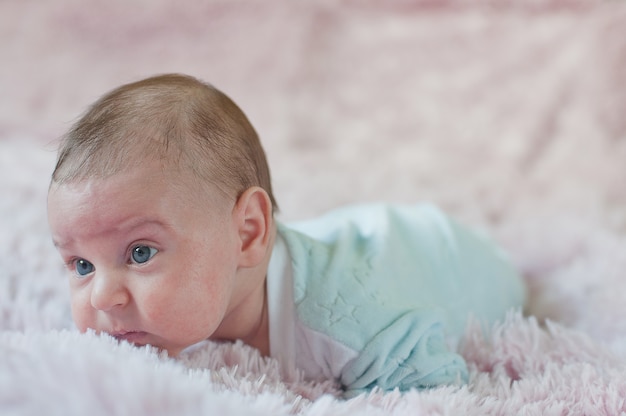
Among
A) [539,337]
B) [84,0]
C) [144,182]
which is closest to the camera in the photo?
[144,182]

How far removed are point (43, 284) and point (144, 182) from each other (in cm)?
39

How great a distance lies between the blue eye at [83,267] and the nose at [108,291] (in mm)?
29

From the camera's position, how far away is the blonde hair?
2.81 ft

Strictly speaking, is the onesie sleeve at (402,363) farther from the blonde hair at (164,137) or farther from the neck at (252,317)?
the blonde hair at (164,137)

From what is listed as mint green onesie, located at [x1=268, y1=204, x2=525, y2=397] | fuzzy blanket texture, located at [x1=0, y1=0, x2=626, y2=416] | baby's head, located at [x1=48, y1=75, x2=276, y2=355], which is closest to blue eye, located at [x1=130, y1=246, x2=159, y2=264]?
baby's head, located at [x1=48, y1=75, x2=276, y2=355]

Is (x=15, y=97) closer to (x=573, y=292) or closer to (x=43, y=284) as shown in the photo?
(x=43, y=284)

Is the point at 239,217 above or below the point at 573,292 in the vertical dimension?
above

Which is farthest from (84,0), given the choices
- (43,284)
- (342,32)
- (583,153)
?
(583,153)

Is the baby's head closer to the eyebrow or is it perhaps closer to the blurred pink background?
the eyebrow

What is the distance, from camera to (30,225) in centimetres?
136

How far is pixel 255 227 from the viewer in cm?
97

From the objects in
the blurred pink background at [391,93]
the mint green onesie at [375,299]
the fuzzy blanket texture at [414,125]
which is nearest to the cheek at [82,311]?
the fuzzy blanket texture at [414,125]

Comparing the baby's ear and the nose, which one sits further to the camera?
the baby's ear

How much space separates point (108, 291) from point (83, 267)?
7 centimetres
